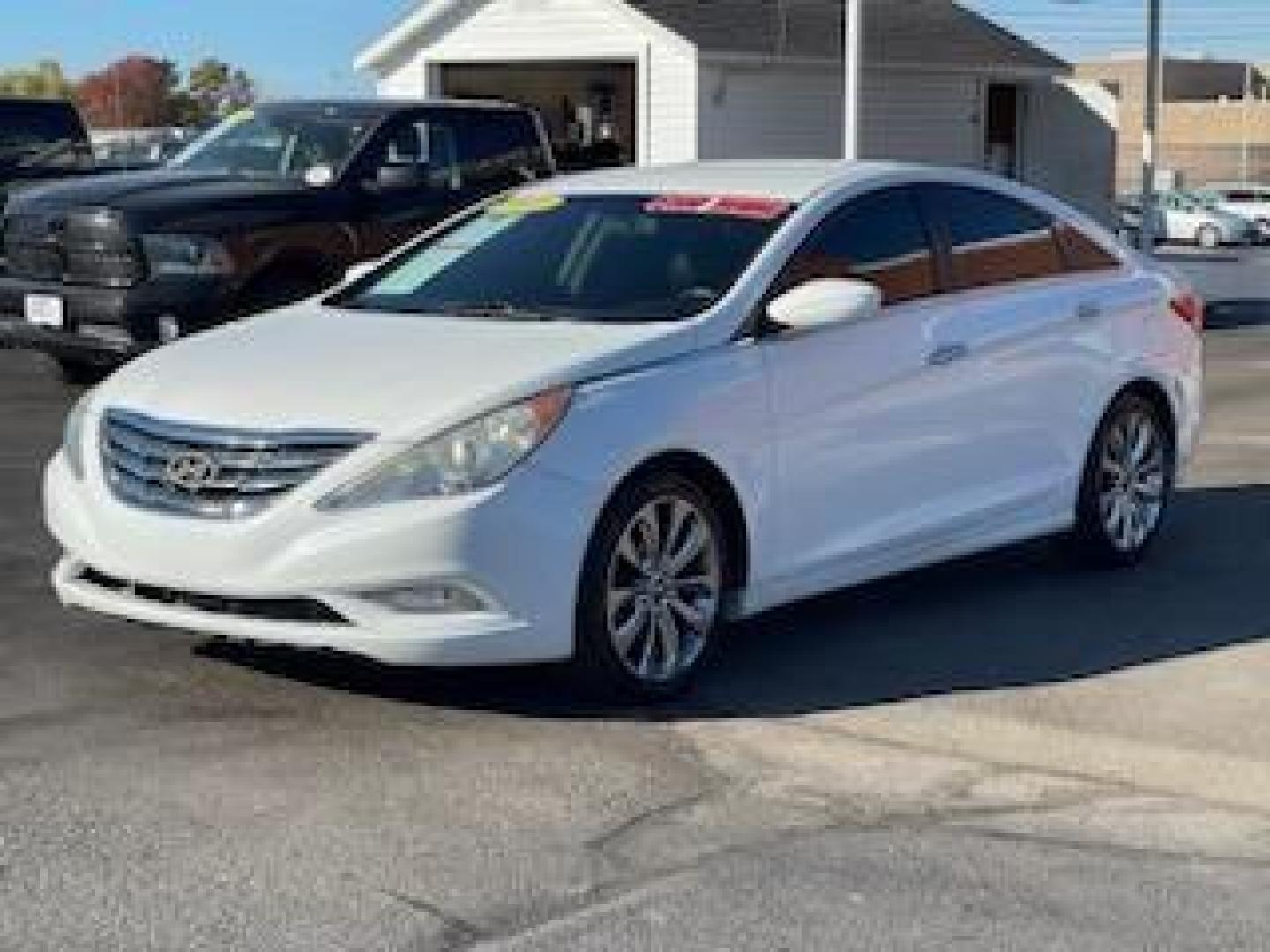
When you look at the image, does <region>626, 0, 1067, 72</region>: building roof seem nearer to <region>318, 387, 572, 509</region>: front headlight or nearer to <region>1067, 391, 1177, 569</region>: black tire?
<region>1067, 391, 1177, 569</region>: black tire

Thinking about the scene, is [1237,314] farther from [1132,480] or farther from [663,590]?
[663,590]

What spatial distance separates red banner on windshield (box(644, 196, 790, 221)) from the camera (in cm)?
740

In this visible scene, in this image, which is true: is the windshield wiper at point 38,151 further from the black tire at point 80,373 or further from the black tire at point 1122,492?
the black tire at point 1122,492

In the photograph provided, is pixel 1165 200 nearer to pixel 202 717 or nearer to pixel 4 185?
pixel 4 185

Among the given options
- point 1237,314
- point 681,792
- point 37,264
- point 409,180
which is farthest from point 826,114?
point 681,792

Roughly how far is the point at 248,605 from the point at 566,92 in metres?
26.6

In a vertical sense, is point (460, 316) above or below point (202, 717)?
above

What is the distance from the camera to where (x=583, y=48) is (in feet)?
89.2

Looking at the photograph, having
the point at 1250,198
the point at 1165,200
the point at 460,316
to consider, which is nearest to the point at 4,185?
the point at 460,316

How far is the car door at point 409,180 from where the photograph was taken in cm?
1416

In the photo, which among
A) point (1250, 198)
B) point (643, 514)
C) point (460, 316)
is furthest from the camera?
point (1250, 198)

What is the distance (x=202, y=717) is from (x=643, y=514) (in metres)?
1.38

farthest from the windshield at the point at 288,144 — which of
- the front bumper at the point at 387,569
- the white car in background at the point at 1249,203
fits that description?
the white car in background at the point at 1249,203

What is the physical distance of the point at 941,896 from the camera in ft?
16.5
